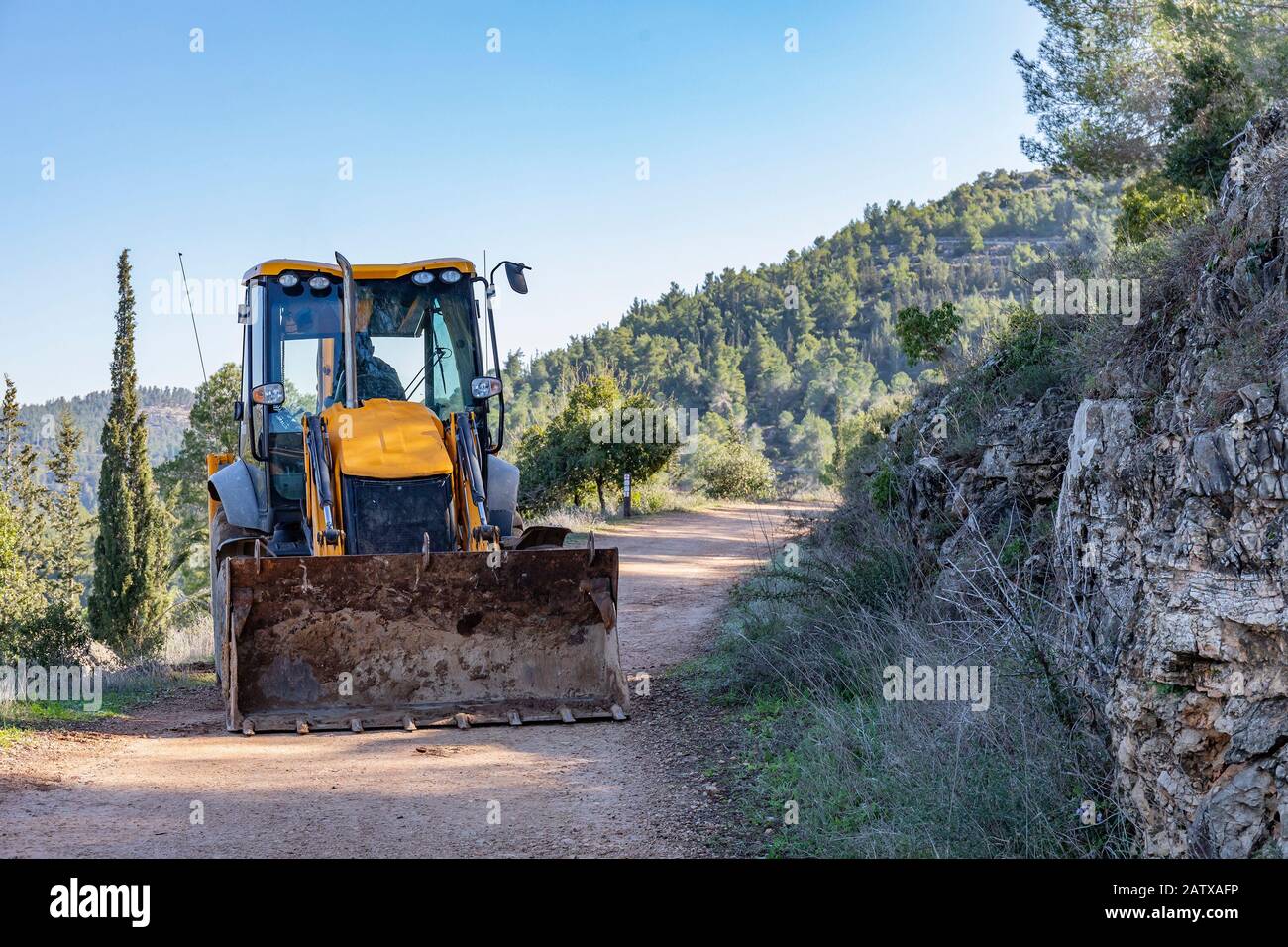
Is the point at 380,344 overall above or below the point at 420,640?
Answer: above

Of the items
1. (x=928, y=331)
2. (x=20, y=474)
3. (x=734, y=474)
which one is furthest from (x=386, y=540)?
(x=20, y=474)

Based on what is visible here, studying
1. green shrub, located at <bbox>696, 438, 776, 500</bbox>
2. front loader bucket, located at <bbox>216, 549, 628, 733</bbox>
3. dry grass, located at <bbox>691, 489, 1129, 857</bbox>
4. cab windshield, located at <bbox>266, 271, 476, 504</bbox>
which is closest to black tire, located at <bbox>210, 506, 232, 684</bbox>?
front loader bucket, located at <bbox>216, 549, 628, 733</bbox>

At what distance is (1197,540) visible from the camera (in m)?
4.39

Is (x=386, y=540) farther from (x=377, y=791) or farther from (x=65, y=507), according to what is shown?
(x=65, y=507)

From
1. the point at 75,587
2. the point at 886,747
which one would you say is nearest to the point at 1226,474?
the point at 886,747

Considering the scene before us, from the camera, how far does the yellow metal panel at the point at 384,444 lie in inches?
322

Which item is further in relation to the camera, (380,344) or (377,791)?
(380,344)

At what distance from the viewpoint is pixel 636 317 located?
3681 inches

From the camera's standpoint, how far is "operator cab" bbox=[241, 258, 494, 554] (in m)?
9.06

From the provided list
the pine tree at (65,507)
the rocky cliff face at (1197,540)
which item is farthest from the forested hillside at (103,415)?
the rocky cliff face at (1197,540)

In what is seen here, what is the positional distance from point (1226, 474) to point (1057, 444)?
4.39 metres

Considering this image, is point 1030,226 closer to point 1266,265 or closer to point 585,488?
point 585,488

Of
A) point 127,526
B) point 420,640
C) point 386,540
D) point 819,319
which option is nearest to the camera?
point 420,640

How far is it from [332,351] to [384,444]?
1.35 m
